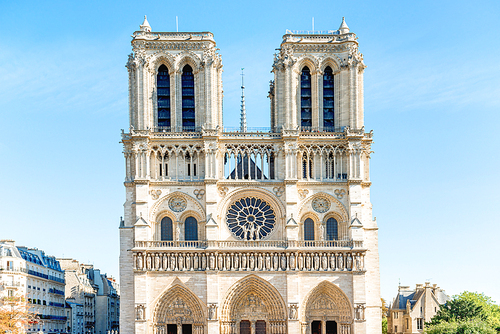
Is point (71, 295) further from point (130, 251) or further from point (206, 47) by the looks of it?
point (206, 47)

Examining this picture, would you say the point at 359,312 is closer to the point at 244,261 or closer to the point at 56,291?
the point at 244,261

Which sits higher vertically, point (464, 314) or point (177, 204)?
point (177, 204)

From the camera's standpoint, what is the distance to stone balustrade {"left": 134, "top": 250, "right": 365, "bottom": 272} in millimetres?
56938

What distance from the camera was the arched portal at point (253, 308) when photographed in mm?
57125

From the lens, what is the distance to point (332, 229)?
60031 millimetres

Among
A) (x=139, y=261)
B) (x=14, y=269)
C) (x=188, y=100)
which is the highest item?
(x=188, y=100)

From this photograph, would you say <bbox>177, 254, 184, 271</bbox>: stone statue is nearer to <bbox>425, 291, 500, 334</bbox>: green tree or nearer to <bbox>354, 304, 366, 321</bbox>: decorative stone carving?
<bbox>354, 304, 366, 321</bbox>: decorative stone carving

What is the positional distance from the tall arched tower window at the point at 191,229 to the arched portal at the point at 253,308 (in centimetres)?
518

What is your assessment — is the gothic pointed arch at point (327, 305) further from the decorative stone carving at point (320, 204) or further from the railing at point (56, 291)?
the railing at point (56, 291)

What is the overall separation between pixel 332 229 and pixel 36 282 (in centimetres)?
2643

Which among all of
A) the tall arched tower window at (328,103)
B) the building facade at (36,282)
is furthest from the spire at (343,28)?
the building facade at (36,282)

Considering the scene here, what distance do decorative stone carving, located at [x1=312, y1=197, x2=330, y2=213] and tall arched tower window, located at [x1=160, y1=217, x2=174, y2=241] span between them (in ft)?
36.6

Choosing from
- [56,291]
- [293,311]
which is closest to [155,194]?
[293,311]

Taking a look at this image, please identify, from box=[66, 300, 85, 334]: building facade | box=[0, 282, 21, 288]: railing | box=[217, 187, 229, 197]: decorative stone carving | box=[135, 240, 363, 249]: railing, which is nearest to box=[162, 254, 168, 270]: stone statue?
box=[135, 240, 363, 249]: railing
